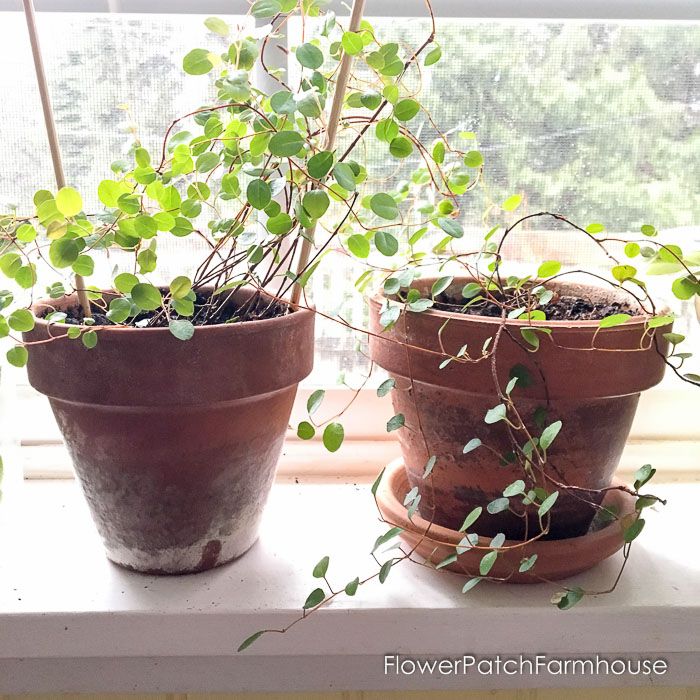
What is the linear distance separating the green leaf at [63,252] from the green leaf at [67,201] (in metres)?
0.02

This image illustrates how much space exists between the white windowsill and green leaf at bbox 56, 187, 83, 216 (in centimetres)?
40

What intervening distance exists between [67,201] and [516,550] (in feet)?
1.77

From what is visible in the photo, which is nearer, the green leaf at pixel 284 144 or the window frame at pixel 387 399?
the green leaf at pixel 284 144

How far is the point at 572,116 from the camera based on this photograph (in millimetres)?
966

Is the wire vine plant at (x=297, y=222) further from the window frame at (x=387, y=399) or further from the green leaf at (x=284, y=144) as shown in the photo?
the window frame at (x=387, y=399)

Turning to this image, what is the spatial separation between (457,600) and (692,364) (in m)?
0.56

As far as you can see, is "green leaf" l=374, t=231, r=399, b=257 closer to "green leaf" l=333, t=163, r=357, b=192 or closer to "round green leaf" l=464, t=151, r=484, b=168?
"green leaf" l=333, t=163, r=357, b=192

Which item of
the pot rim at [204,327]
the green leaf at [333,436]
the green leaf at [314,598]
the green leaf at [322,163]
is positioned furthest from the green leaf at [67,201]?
the green leaf at [314,598]

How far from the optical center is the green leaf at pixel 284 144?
548 mm

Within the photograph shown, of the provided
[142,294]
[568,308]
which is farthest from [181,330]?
[568,308]

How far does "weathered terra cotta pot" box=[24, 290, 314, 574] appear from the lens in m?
0.63

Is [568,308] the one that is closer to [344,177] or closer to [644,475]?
[644,475]

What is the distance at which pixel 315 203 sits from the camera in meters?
0.57

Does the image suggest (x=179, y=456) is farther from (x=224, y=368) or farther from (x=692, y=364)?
(x=692, y=364)
